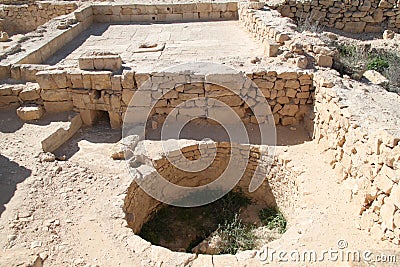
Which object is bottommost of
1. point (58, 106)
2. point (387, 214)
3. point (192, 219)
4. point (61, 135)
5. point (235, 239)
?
point (192, 219)

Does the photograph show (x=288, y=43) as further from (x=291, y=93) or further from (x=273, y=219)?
(x=273, y=219)

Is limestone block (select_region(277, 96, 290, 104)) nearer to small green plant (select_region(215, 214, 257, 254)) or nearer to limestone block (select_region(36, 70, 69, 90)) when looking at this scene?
small green plant (select_region(215, 214, 257, 254))

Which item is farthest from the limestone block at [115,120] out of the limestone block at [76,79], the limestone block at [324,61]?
the limestone block at [324,61]

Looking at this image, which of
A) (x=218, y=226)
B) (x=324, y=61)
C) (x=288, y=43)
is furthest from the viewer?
(x=288, y=43)

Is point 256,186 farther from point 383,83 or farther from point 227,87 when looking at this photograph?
point 383,83

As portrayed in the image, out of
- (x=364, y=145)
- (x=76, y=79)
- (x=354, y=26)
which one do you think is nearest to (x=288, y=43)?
(x=364, y=145)

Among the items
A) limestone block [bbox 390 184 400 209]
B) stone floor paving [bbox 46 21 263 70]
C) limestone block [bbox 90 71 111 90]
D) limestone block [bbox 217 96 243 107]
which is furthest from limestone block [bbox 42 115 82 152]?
limestone block [bbox 390 184 400 209]

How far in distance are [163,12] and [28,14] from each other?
597cm

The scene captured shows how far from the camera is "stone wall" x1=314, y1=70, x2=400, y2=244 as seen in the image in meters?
4.07

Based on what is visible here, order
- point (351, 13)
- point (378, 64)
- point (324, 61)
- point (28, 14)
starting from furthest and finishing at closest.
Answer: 1. point (28, 14)
2. point (351, 13)
3. point (378, 64)
4. point (324, 61)

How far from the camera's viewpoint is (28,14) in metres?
13.9

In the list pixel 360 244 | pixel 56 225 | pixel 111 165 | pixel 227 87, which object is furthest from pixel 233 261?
pixel 227 87

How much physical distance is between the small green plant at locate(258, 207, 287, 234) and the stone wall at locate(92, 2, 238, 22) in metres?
6.73

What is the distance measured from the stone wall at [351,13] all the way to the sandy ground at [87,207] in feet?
26.3
